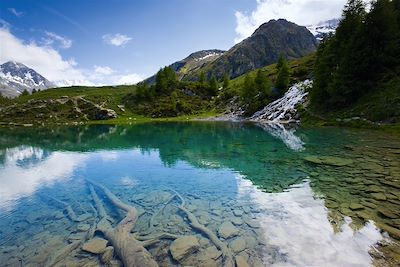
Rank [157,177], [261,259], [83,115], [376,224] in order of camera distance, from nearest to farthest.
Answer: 1. [261,259]
2. [376,224]
3. [157,177]
4. [83,115]

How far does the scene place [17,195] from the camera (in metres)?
24.4

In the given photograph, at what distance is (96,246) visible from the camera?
1408 cm

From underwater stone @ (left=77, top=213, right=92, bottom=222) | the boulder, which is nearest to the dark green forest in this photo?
the boulder

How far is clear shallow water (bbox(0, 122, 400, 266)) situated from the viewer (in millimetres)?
13008

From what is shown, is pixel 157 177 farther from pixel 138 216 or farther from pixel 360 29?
pixel 360 29

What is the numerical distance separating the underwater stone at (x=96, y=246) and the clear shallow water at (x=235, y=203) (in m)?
0.37

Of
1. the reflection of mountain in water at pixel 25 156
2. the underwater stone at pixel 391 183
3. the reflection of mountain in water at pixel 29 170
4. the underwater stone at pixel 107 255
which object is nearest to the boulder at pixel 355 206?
the underwater stone at pixel 391 183

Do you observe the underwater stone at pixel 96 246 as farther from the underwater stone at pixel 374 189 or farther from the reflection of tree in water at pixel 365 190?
the underwater stone at pixel 374 189

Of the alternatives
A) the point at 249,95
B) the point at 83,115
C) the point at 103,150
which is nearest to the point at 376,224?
the point at 103,150

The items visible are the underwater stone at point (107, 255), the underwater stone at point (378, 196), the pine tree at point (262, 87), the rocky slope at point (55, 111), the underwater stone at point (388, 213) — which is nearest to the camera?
the underwater stone at point (107, 255)

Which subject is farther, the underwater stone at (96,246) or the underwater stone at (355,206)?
the underwater stone at (355,206)

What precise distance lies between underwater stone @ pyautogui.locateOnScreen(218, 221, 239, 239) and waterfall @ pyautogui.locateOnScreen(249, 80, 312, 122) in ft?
228

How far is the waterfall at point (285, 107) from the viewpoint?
3321 inches

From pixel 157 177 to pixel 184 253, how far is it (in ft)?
52.2
